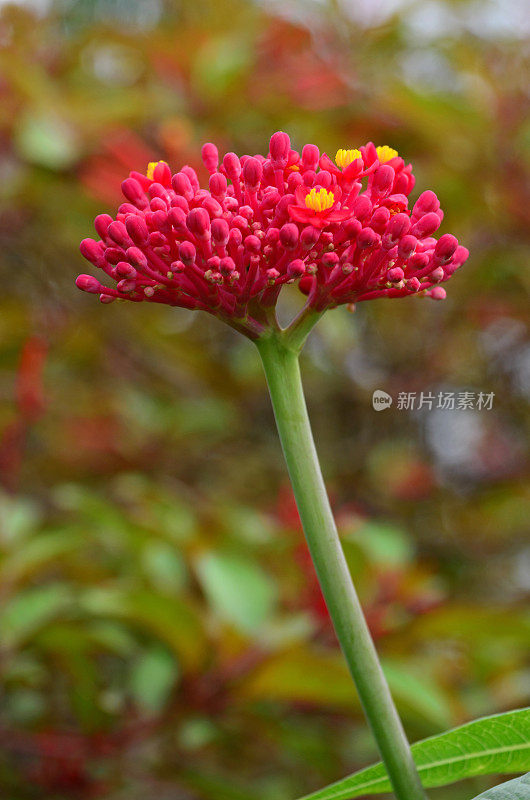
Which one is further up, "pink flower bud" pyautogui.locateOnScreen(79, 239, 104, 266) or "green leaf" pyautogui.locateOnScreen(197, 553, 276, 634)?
"pink flower bud" pyautogui.locateOnScreen(79, 239, 104, 266)

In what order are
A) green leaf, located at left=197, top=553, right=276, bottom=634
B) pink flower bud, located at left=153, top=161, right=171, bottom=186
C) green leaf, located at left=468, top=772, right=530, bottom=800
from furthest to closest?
green leaf, located at left=197, top=553, right=276, bottom=634
pink flower bud, located at left=153, top=161, right=171, bottom=186
green leaf, located at left=468, top=772, right=530, bottom=800

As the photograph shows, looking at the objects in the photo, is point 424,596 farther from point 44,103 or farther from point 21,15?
point 21,15

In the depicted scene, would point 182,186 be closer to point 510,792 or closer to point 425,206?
point 425,206

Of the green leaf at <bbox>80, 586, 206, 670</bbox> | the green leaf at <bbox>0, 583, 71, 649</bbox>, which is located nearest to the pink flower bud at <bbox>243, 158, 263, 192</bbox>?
the green leaf at <bbox>80, 586, 206, 670</bbox>

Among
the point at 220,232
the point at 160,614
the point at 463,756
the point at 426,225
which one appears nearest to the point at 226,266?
the point at 220,232

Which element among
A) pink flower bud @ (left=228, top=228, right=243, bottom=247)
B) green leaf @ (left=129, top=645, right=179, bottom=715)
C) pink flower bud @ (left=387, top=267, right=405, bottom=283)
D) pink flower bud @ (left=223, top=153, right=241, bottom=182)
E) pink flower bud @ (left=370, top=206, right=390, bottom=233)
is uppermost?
pink flower bud @ (left=223, top=153, right=241, bottom=182)

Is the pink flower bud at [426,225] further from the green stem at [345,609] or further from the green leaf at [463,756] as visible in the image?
the green leaf at [463,756]

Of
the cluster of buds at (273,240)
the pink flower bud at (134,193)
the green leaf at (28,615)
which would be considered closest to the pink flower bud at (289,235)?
the cluster of buds at (273,240)

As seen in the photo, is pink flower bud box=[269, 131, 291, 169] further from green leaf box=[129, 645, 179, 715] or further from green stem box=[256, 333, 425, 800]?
green leaf box=[129, 645, 179, 715]
